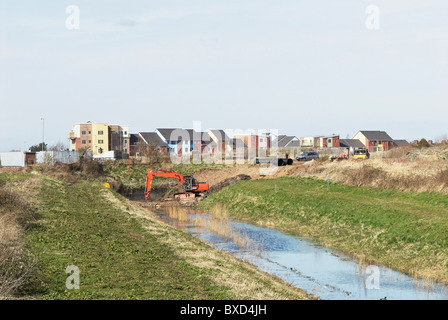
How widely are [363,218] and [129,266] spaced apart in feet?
59.3

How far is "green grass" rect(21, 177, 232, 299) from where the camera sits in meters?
16.5

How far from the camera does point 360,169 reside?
4950cm

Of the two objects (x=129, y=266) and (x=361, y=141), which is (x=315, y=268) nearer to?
(x=129, y=266)

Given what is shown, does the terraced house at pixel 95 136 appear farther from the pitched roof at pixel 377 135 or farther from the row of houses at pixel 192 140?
the pitched roof at pixel 377 135

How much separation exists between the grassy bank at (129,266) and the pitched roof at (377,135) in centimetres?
13353

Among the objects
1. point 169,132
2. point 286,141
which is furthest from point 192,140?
point 286,141

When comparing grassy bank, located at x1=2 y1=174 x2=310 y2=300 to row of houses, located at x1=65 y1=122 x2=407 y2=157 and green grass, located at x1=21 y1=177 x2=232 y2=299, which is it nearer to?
green grass, located at x1=21 y1=177 x2=232 y2=299

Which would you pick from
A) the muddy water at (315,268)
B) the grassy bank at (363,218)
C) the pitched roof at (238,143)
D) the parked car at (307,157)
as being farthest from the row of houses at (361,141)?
the muddy water at (315,268)

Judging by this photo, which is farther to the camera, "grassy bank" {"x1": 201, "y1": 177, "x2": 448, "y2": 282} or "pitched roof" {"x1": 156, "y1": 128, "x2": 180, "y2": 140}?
"pitched roof" {"x1": 156, "y1": 128, "x2": 180, "y2": 140}

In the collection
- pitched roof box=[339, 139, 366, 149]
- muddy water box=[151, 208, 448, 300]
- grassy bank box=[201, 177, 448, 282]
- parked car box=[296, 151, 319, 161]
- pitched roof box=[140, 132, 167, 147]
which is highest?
pitched roof box=[140, 132, 167, 147]

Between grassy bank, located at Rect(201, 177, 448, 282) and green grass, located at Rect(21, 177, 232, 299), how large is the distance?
36.0 feet

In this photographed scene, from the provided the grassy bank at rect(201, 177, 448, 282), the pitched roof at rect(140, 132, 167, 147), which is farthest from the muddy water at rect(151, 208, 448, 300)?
the pitched roof at rect(140, 132, 167, 147)

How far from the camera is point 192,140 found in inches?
6427
